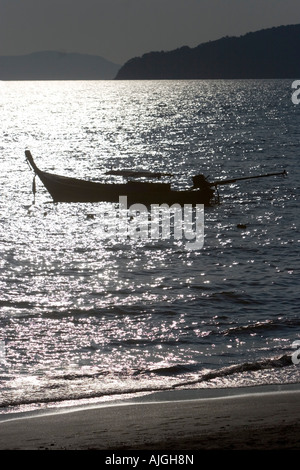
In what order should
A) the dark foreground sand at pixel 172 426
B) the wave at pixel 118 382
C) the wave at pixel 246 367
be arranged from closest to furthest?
the dark foreground sand at pixel 172 426 → the wave at pixel 118 382 → the wave at pixel 246 367

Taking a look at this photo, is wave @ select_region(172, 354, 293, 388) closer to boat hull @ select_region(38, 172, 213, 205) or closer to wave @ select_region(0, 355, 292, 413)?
wave @ select_region(0, 355, 292, 413)

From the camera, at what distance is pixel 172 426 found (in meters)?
13.4

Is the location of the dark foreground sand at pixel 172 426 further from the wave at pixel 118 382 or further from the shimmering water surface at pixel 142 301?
the shimmering water surface at pixel 142 301

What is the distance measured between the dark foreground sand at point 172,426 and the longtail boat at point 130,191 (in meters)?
38.2

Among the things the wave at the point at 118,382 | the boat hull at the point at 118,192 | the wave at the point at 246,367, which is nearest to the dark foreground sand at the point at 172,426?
the wave at the point at 118,382

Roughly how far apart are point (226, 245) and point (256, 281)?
9.23 metres

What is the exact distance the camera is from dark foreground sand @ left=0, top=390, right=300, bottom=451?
39.1 feet

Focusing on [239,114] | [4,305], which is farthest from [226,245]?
[239,114]

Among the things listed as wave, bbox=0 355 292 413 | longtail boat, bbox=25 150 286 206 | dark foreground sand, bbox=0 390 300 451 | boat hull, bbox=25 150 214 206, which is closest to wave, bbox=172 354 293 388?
wave, bbox=0 355 292 413

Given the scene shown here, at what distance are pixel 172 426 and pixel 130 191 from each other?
4406 cm

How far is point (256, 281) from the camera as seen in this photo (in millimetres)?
31922

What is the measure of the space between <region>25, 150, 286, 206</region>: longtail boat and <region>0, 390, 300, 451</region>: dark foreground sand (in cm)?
3822

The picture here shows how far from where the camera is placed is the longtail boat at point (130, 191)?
55.1 metres

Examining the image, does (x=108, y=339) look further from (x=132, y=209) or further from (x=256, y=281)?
(x=132, y=209)
